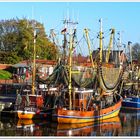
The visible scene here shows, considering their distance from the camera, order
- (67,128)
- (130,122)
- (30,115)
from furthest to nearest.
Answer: (130,122) < (30,115) < (67,128)

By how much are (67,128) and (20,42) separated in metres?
Answer: 35.4

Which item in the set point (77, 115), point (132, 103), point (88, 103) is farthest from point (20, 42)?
point (77, 115)

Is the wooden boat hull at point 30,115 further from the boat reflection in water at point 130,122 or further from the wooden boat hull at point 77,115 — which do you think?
the boat reflection in water at point 130,122

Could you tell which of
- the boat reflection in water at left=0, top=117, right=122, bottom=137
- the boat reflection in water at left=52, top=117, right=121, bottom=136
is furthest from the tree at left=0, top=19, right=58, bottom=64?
the boat reflection in water at left=0, top=117, right=122, bottom=137

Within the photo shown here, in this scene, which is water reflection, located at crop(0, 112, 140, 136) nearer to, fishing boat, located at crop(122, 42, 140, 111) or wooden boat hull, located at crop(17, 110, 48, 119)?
wooden boat hull, located at crop(17, 110, 48, 119)

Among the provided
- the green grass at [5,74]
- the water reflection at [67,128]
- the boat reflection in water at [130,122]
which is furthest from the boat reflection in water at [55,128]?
the green grass at [5,74]

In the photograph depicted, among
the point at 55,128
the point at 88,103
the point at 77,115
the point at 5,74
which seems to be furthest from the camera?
the point at 5,74

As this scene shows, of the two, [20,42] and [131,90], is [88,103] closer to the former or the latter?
[131,90]

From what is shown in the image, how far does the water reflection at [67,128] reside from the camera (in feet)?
96.8

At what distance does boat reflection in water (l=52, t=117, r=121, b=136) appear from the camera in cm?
2980

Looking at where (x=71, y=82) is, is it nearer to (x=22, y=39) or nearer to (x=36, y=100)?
(x=36, y=100)

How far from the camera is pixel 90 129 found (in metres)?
31.6

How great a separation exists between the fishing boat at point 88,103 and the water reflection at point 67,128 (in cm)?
55

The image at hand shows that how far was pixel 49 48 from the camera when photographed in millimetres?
69188
